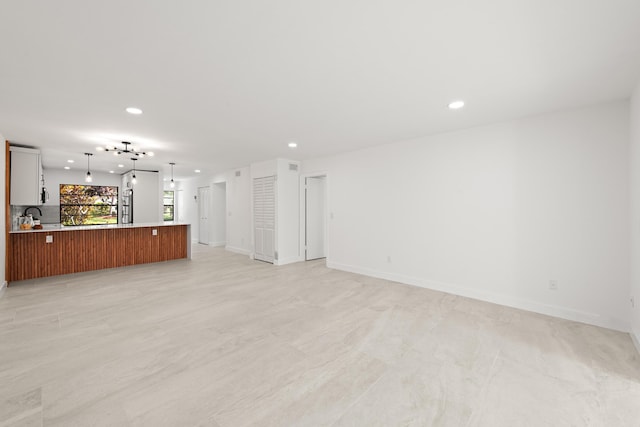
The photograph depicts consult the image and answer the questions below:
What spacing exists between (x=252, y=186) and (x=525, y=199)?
5760 millimetres

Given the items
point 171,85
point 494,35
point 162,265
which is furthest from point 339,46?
point 162,265

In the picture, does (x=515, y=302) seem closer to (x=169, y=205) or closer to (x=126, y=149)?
(x=126, y=149)

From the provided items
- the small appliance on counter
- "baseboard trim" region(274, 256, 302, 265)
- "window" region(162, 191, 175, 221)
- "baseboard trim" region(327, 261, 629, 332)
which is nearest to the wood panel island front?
the small appliance on counter

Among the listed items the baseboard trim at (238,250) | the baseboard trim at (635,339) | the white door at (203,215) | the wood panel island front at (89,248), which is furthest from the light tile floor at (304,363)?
the white door at (203,215)

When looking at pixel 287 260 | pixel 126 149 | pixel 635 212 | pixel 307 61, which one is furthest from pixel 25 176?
pixel 635 212

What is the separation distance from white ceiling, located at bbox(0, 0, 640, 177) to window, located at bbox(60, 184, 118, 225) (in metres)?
6.24

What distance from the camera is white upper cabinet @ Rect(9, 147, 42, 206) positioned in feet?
16.5

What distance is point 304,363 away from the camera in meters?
2.32

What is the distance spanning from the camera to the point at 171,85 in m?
2.61

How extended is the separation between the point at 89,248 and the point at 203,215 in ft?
14.2

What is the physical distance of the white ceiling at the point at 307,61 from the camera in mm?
1656

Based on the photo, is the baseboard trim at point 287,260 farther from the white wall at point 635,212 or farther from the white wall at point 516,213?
the white wall at point 635,212

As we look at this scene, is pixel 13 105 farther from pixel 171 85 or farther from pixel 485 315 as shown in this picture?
pixel 485 315

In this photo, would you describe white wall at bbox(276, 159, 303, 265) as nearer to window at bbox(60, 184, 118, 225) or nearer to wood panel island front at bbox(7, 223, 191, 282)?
wood panel island front at bbox(7, 223, 191, 282)
